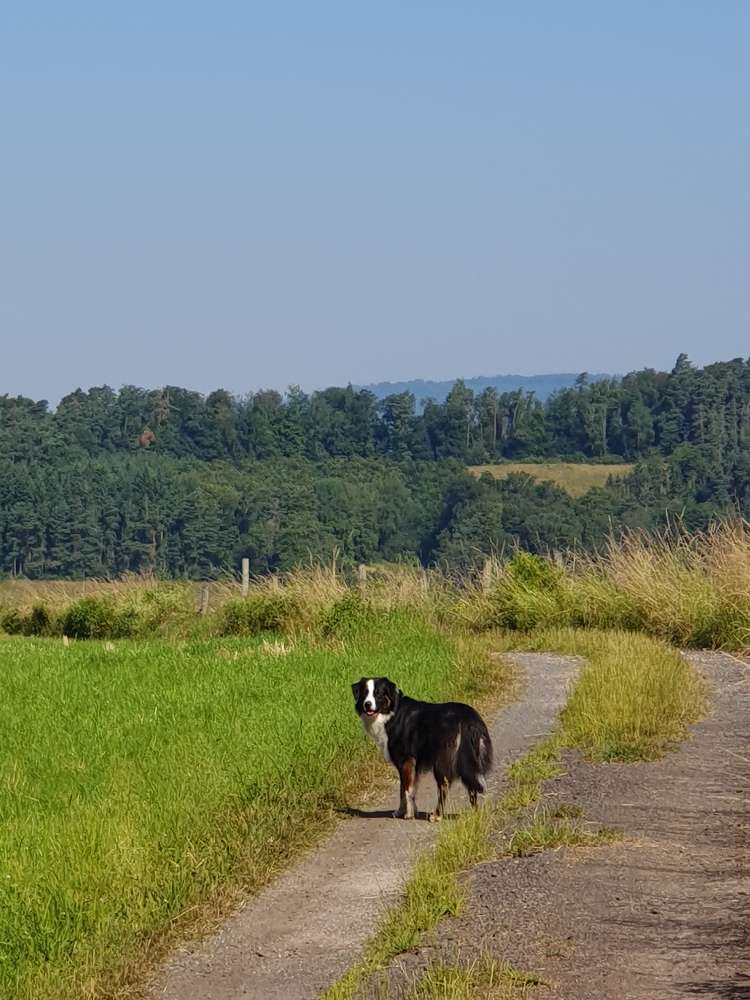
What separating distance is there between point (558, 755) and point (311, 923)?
185 inches

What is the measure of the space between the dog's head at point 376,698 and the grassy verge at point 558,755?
88cm

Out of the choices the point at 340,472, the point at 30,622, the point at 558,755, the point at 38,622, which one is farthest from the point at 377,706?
the point at 340,472

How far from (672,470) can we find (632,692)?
94144 millimetres

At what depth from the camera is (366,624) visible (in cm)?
2145

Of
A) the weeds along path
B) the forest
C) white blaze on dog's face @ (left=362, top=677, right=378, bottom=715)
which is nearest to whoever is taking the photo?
the weeds along path

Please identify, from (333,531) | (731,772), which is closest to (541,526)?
(333,531)

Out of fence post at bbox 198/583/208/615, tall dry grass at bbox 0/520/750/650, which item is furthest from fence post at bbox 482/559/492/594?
fence post at bbox 198/583/208/615

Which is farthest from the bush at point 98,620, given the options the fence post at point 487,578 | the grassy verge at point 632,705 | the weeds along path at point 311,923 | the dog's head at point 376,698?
the dog's head at point 376,698

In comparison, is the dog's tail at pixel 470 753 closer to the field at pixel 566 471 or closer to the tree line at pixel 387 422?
the field at pixel 566 471

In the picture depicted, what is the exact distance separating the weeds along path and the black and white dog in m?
0.27

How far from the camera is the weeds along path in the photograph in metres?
6.77

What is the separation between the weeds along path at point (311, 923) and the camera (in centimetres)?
677

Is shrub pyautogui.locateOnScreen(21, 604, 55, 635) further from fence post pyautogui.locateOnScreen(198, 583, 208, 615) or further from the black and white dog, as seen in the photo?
the black and white dog

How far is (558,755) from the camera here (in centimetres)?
1202
